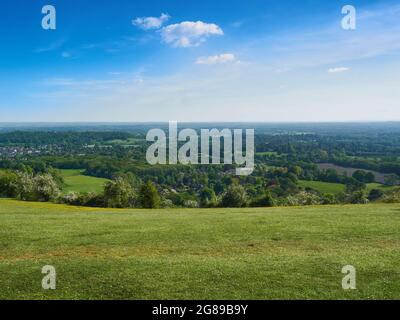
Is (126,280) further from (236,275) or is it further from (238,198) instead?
(238,198)

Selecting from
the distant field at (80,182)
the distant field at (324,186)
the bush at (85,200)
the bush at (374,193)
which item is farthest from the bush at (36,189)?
the bush at (374,193)

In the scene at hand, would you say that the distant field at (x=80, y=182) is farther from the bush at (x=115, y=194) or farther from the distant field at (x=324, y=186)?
the distant field at (x=324, y=186)

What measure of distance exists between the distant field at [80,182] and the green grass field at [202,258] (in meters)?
78.0

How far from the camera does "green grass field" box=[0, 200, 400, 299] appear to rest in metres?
16.0

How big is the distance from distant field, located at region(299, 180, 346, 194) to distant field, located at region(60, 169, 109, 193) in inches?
2468

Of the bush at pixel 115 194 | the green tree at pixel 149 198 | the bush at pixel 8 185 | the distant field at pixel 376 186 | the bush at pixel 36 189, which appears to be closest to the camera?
the green tree at pixel 149 198

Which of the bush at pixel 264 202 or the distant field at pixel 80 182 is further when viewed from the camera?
the distant field at pixel 80 182

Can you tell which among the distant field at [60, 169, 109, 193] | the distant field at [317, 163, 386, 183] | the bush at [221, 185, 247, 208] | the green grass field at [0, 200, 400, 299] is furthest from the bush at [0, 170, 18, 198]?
the distant field at [317, 163, 386, 183]

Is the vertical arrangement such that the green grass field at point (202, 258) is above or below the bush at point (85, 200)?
above

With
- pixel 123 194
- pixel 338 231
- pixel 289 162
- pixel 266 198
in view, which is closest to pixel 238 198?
pixel 266 198

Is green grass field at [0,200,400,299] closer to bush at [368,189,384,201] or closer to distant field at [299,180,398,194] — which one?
bush at [368,189,384,201]

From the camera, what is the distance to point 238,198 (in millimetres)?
Answer: 82688

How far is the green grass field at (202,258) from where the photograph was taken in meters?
16.0
